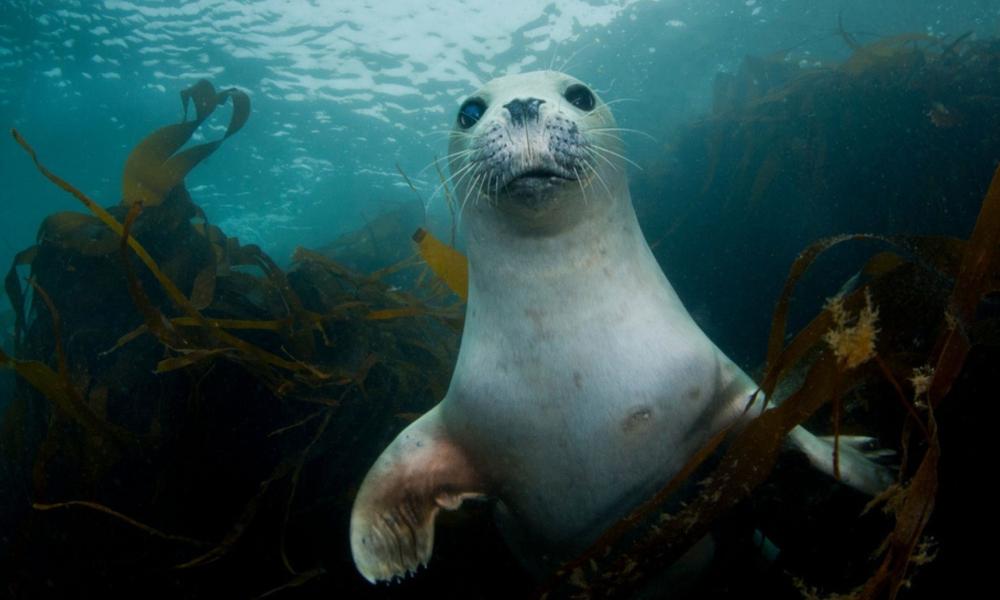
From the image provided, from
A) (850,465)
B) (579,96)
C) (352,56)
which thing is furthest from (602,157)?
(352,56)

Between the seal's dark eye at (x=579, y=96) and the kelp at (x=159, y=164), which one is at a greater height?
the seal's dark eye at (x=579, y=96)

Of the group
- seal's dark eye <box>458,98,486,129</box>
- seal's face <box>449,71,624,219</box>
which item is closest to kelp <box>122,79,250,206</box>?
seal's dark eye <box>458,98,486,129</box>

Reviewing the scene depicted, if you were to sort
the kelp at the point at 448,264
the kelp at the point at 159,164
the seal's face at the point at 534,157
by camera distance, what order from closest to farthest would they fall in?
the seal's face at the point at 534,157, the kelp at the point at 448,264, the kelp at the point at 159,164

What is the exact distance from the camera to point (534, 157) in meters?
1.63

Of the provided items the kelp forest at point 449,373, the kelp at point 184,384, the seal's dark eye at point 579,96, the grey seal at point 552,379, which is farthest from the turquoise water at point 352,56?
the grey seal at point 552,379

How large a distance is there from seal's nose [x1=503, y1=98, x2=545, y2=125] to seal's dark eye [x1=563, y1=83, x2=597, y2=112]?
41 cm

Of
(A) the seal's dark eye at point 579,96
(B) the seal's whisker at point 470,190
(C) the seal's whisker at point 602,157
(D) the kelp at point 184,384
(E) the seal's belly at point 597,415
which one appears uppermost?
(A) the seal's dark eye at point 579,96

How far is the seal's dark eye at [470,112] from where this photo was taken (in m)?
2.04

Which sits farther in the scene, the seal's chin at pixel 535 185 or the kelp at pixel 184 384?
the kelp at pixel 184 384

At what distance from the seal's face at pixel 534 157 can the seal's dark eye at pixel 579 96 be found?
0.09 meters

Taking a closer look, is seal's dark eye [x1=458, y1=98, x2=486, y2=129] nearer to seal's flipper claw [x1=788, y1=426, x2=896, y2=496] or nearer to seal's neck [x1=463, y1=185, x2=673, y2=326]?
seal's neck [x1=463, y1=185, x2=673, y2=326]

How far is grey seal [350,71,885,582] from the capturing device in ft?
5.40

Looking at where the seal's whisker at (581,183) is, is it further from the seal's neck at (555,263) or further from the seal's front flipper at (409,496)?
the seal's front flipper at (409,496)

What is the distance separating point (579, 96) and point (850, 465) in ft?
5.33
